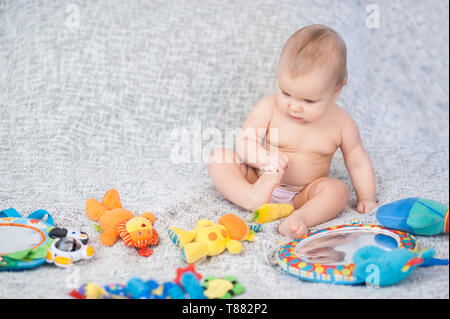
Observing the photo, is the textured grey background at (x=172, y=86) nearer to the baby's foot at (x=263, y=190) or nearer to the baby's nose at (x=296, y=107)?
the baby's foot at (x=263, y=190)

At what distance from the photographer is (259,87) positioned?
172 cm

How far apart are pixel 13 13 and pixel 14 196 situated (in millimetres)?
653

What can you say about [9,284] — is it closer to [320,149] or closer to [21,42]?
[320,149]

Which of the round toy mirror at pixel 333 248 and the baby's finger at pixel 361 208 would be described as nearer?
the round toy mirror at pixel 333 248

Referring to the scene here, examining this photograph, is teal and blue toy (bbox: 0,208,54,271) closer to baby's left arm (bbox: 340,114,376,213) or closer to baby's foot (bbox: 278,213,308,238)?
baby's foot (bbox: 278,213,308,238)

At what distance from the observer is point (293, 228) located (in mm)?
1182

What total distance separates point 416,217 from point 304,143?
1.21ft

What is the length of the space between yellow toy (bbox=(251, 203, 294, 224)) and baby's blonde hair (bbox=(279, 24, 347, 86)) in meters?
0.29

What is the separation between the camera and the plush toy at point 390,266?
920 mm

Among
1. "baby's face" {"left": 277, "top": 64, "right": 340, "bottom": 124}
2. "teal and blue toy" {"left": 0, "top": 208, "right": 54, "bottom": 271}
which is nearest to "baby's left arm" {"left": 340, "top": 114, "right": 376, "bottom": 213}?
"baby's face" {"left": 277, "top": 64, "right": 340, "bottom": 124}

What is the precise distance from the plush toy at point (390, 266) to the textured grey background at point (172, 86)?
43 cm

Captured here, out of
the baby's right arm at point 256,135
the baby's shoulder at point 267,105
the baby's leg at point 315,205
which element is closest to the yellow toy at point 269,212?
the baby's leg at point 315,205

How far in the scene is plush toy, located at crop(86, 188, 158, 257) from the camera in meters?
1.12

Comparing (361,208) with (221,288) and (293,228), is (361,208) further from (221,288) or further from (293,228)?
(221,288)
